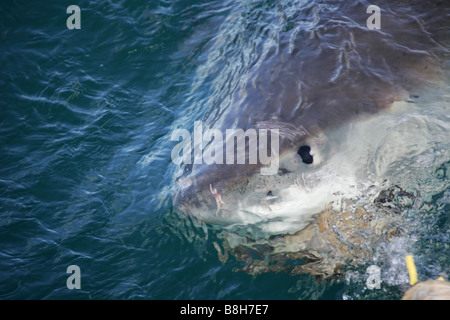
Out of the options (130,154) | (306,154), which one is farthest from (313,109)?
(130,154)

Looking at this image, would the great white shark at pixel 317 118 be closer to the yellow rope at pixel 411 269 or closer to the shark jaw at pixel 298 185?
the shark jaw at pixel 298 185

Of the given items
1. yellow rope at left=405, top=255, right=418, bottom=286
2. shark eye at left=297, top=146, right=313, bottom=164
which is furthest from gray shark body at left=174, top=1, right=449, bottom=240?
yellow rope at left=405, top=255, right=418, bottom=286

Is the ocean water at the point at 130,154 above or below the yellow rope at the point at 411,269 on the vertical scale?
above

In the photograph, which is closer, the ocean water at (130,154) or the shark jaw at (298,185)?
the shark jaw at (298,185)

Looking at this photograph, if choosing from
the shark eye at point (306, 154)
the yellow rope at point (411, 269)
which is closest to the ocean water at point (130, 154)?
the yellow rope at point (411, 269)

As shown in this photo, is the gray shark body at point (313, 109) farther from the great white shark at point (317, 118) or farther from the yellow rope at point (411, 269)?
the yellow rope at point (411, 269)

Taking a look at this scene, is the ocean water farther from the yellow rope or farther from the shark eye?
the shark eye

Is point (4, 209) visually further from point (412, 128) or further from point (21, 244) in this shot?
point (412, 128)
